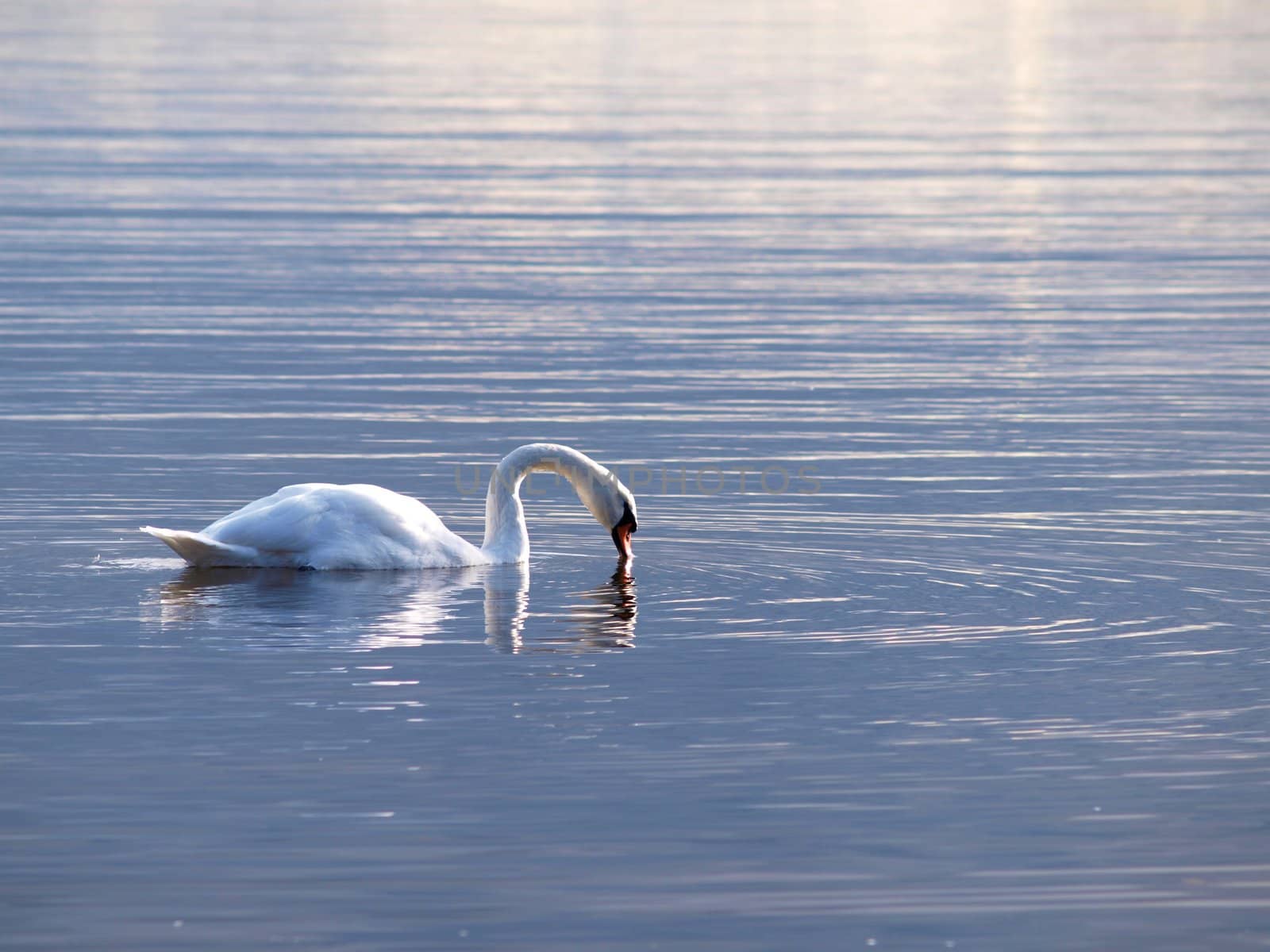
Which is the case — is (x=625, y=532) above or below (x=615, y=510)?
below

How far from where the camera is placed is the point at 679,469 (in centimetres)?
1784

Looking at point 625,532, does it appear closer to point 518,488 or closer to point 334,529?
point 518,488

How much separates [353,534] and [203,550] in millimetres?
856

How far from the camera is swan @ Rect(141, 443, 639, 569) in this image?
14477 millimetres

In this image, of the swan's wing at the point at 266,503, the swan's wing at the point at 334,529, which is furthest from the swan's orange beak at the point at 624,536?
the swan's wing at the point at 266,503

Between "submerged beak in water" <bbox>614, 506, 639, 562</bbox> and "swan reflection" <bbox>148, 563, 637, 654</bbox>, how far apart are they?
0.27 meters

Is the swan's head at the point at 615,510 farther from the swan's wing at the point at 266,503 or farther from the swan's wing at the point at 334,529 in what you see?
the swan's wing at the point at 266,503

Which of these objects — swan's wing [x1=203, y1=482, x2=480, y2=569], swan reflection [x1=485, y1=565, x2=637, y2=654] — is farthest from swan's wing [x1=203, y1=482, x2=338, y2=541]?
swan reflection [x1=485, y1=565, x2=637, y2=654]

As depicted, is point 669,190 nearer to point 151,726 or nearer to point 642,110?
point 642,110

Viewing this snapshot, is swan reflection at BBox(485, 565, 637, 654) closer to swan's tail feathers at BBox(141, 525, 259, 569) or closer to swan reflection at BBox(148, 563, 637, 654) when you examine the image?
swan reflection at BBox(148, 563, 637, 654)

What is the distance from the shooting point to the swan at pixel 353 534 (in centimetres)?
1448

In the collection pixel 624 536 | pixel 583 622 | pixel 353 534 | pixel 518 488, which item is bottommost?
pixel 583 622

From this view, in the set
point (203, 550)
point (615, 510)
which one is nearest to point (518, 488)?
point (615, 510)

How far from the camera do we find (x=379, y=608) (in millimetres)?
13609
